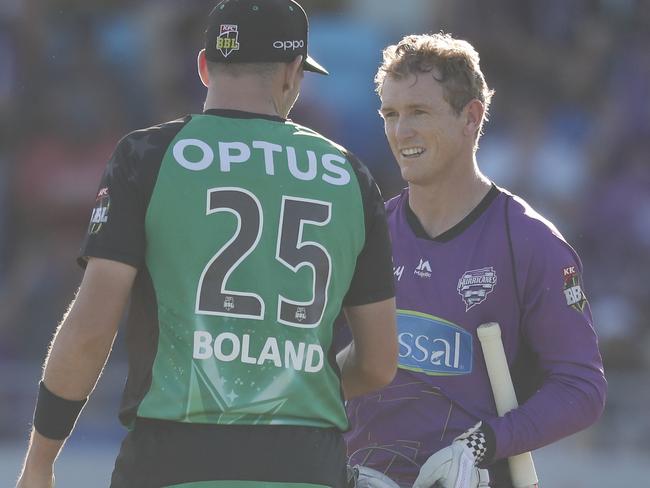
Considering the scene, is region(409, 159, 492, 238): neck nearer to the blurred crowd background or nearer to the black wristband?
the black wristband

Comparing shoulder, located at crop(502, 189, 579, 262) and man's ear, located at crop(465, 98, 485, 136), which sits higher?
man's ear, located at crop(465, 98, 485, 136)

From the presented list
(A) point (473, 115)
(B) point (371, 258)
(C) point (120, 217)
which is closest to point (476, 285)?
(A) point (473, 115)

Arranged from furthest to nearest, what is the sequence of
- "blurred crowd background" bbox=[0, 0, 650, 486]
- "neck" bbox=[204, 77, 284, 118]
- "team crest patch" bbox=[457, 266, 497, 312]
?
"blurred crowd background" bbox=[0, 0, 650, 486] → "team crest patch" bbox=[457, 266, 497, 312] → "neck" bbox=[204, 77, 284, 118]

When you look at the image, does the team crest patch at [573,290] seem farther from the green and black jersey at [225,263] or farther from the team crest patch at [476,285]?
the green and black jersey at [225,263]

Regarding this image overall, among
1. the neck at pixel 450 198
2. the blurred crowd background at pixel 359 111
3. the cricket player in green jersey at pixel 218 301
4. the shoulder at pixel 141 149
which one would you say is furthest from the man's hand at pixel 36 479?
the blurred crowd background at pixel 359 111

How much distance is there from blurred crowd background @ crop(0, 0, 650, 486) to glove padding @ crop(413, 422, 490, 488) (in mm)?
4815

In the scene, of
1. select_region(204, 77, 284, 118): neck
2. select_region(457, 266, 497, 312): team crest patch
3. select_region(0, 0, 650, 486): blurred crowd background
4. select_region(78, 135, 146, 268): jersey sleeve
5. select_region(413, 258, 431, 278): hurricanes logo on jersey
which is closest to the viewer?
select_region(78, 135, 146, 268): jersey sleeve

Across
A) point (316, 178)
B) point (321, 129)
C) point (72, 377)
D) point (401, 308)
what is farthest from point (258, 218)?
point (321, 129)

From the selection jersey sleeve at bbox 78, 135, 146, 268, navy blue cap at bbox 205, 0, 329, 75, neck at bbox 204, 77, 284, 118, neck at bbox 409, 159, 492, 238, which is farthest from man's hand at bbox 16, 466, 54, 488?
neck at bbox 409, 159, 492, 238

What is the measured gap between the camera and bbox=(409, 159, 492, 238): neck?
13.4ft

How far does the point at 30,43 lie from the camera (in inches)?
409

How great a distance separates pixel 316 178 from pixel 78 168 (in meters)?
6.75

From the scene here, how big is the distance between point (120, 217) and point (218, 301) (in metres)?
0.29

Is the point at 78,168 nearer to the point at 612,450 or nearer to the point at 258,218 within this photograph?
the point at 612,450
